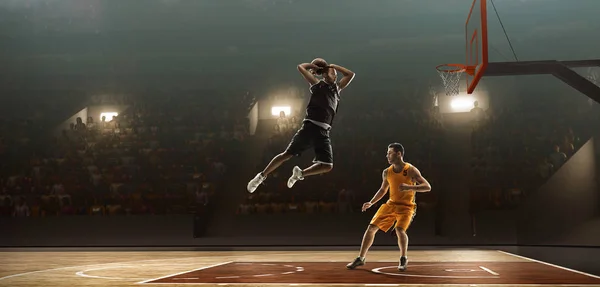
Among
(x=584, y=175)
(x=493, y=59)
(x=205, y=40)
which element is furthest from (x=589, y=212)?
(x=205, y=40)

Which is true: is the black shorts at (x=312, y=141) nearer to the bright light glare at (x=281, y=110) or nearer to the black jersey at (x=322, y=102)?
the black jersey at (x=322, y=102)

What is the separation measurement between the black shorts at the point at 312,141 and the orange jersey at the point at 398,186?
1.11 metres

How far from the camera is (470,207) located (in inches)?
557

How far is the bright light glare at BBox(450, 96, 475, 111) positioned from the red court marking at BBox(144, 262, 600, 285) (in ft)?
27.5

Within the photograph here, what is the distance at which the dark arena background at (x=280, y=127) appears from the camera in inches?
529

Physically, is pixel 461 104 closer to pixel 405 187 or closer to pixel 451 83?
pixel 451 83

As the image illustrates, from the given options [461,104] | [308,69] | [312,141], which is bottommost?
[312,141]

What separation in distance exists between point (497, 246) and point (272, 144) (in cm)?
670

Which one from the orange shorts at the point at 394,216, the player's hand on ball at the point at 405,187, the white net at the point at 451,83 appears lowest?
the orange shorts at the point at 394,216

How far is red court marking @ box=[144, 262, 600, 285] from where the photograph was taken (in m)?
5.81

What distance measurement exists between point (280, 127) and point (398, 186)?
1039cm

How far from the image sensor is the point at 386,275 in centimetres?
630

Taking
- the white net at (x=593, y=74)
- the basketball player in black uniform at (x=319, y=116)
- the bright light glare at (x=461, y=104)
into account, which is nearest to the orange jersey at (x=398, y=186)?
the basketball player in black uniform at (x=319, y=116)

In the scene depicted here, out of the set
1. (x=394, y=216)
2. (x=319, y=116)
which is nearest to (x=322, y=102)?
(x=319, y=116)
